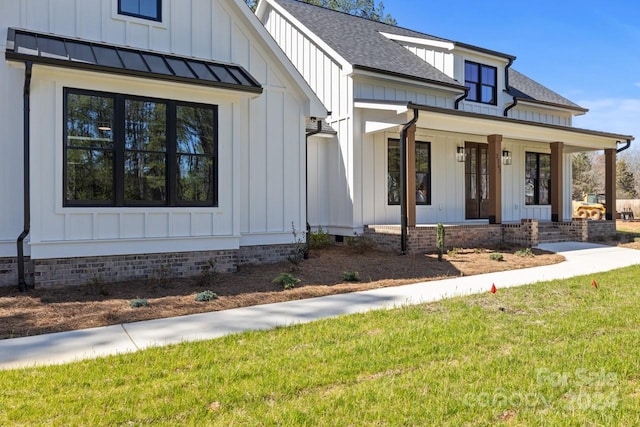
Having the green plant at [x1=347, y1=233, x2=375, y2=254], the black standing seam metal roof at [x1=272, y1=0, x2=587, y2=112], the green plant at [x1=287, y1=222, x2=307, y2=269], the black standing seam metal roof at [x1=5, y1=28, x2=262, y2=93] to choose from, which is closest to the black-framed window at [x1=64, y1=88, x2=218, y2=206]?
the black standing seam metal roof at [x1=5, y1=28, x2=262, y2=93]

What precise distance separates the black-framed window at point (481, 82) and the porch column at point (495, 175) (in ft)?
9.80

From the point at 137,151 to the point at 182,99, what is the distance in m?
1.23

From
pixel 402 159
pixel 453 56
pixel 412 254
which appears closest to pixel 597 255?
pixel 412 254

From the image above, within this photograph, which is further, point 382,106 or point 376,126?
point 376,126

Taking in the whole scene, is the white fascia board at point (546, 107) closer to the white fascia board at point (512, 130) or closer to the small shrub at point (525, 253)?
the white fascia board at point (512, 130)

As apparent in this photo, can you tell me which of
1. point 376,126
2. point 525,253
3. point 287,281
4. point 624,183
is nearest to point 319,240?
point 376,126

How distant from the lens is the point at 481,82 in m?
16.3

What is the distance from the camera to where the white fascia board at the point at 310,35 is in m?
13.1

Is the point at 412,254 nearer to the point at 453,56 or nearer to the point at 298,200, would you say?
the point at 298,200

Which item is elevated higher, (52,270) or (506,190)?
(506,190)

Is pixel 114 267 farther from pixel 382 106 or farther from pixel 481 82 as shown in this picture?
pixel 481 82

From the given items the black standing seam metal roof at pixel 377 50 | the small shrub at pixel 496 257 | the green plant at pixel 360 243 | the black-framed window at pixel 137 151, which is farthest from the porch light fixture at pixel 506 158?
the black-framed window at pixel 137 151

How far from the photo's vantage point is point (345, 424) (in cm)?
299

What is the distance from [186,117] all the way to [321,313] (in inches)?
177
